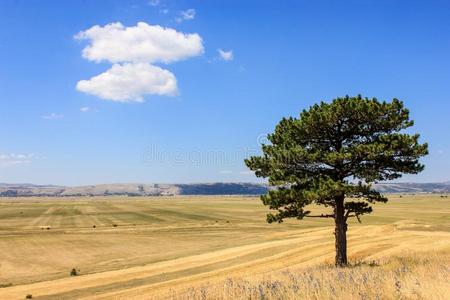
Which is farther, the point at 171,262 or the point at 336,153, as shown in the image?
the point at 171,262

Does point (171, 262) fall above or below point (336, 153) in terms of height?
below

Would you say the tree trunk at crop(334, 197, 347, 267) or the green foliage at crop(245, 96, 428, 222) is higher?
the green foliage at crop(245, 96, 428, 222)

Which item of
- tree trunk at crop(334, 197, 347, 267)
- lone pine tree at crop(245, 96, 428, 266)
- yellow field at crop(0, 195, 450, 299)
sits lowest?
yellow field at crop(0, 195, 450, 299)

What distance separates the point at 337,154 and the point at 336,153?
0.11 m

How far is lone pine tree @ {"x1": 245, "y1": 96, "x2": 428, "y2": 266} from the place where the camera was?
2414 cm

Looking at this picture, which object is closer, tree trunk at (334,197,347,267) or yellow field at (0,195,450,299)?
yellow field at (0,195,450,299)

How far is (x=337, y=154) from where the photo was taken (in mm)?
24141

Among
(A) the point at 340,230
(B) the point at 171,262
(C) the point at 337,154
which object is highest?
(C) the point at 337,154

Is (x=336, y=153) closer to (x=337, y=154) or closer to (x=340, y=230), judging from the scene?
(x=337, y=154)

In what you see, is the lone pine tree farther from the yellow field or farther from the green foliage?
the yellow field

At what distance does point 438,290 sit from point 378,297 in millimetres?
1808

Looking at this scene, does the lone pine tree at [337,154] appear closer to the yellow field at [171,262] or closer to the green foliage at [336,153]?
the green foliage at [336,153]

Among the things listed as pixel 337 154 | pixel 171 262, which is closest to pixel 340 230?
pixel 337 154

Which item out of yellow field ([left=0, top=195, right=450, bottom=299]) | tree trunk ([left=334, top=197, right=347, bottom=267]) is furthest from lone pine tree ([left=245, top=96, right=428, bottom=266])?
yellow field ([left=0, top=195, right=450, bottom=299])
